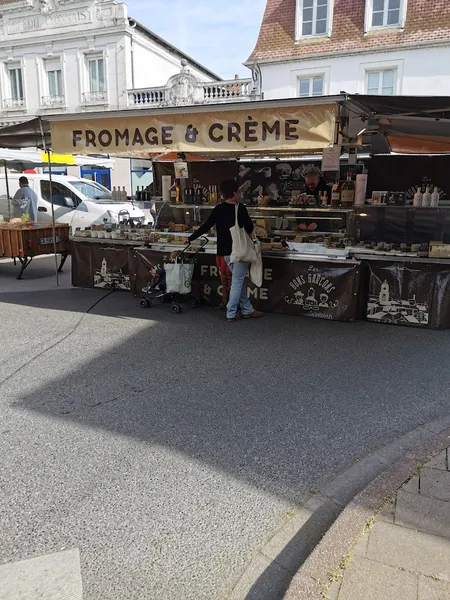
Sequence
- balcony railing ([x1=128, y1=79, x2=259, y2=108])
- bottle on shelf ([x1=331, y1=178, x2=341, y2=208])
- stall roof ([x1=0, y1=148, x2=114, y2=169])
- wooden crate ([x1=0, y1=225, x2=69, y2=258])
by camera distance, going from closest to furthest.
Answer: bottle on shelf ([x1=331, y1=178, x2=341, y2=208]), wooden crate ([x1=0, y1=225, x2=69, y2=258]), stall roof ([x1=0, y1=148, x2=114, y2=169]), balcony railing ([x1=128, y1=79, x2=259, y2=108])

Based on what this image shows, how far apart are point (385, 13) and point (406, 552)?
18.7 metres

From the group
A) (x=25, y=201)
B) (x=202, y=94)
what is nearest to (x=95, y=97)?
(x=202, y=94)

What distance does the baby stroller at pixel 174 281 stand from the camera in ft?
22.6

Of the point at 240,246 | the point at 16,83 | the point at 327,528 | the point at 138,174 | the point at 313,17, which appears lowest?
the point at 327,528

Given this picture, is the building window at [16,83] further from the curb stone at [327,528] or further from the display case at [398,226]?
the curb stone at [327,528]

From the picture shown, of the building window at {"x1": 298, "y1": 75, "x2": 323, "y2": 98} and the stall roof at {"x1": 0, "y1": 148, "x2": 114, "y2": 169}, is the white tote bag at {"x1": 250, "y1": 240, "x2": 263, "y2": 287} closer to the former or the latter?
the stall roof at {"x1": 0, "y1": 148, "x2": 114, "y2": 169}

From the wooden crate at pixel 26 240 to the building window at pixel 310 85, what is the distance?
12.2 m

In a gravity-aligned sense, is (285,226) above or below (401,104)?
below

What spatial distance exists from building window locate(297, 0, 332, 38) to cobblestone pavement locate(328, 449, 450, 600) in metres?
18.4

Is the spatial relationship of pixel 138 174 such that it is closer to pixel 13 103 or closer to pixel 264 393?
pixel 13 103

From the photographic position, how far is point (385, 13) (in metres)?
16.7

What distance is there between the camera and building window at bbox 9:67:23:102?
24.4 metres

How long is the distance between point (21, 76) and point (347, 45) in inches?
649

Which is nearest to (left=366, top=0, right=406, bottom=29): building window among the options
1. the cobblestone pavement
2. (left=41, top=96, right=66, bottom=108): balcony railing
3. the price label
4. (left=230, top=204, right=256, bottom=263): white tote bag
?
the price label
